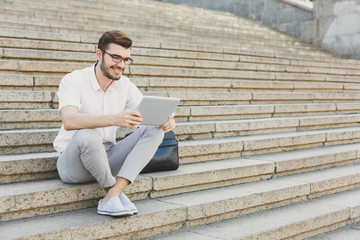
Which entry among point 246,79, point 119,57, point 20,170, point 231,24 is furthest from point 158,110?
point 231,24

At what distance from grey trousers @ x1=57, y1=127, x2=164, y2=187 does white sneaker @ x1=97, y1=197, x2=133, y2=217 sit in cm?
13

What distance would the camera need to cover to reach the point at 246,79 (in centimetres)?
649

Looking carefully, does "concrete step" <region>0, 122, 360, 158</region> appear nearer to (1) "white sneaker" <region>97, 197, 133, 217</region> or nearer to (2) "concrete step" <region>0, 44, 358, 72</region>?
(1) "white sneaker" <region>97, 197, 133, 217</region>

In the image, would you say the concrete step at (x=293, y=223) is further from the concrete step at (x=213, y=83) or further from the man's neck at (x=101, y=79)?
the concrete step at (x=213, y=83)

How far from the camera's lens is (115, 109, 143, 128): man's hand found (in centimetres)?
271

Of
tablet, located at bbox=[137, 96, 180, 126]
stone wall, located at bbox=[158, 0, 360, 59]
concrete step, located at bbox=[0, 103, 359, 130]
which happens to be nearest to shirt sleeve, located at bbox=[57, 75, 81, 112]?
tablet, located at bbox=[137, 96, 180, 126]

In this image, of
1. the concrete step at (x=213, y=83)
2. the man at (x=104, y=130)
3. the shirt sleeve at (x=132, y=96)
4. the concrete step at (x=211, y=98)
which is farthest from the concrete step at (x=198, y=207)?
the concrete step at (x=213, y=83)

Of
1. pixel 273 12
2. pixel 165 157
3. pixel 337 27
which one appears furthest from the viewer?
pixel 273 12

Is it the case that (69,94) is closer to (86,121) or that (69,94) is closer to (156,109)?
(86,121)

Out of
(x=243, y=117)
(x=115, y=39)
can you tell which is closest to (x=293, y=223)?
(x=115, y=39)

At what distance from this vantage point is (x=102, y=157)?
109 inches

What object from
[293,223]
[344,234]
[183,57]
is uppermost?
[183,57]

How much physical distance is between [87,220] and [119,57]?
3.59 ft

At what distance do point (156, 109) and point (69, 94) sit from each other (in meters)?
0.60
